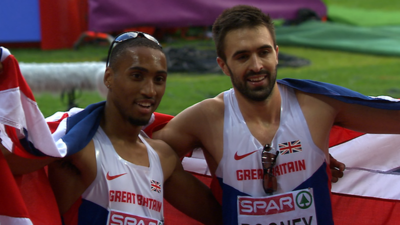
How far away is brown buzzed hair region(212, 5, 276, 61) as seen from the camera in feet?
9.67

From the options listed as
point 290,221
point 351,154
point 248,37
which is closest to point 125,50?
point 248,37

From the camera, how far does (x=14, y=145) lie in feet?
7.35

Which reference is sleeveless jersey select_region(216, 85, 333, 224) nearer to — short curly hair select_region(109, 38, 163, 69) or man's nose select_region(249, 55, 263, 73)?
man's nose select_region(249, 55, 263, 73)

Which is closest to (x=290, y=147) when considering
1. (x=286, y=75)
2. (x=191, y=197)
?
(x=191, y=197)

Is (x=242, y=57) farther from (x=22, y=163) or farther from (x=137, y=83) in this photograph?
(x=22, y=163)

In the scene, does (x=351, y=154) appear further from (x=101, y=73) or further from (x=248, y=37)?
(x=101, y=73)

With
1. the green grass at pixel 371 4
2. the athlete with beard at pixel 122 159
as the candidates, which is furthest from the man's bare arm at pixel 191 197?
the green grass at pixel 371 4

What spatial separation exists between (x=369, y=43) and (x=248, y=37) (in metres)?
10.3

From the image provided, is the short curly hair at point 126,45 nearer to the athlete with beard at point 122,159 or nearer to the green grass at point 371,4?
the athlete with beard at point 122,159

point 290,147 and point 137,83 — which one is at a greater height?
point 137,83

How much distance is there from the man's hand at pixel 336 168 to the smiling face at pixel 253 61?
2.26 ft

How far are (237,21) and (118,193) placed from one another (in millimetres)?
1185

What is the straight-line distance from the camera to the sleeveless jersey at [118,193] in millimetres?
2594

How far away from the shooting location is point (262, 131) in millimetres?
2990
